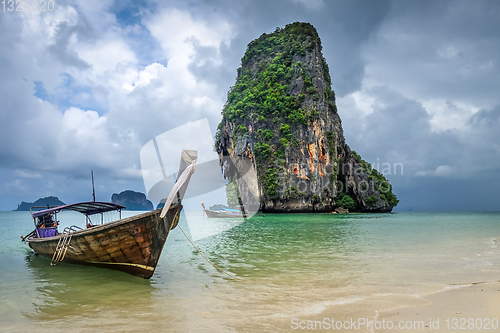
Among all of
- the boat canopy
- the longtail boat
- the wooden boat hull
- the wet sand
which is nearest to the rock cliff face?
the boat canopy

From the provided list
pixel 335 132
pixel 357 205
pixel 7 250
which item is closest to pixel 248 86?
pixel 335 132

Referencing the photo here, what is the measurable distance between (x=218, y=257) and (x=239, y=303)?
15.4ft

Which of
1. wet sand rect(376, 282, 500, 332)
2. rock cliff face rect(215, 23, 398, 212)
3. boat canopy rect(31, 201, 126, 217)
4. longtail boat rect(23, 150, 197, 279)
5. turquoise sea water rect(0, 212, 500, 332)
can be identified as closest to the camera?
wet sand rect(376, 282, 500, 332)

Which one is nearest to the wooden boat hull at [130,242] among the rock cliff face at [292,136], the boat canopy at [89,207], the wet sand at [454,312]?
the boat canopy at [89,207]

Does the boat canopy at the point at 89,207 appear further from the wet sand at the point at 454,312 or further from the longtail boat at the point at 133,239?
the wet sand at the point at 454,312

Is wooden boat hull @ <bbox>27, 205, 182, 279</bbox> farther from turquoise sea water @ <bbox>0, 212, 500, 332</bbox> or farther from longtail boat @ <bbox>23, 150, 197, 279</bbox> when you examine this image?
turquoise sea water @ <bbox>0, 212, 500, 332</bbox>

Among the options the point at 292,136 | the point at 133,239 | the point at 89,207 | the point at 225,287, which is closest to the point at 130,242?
the point at 133,239

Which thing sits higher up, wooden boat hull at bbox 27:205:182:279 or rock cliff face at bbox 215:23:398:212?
rock cliff face at bbox 215:23:398:212

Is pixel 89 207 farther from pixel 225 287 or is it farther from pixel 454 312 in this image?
pixel 454 312

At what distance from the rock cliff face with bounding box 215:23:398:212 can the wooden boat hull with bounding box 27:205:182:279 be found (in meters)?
35.2

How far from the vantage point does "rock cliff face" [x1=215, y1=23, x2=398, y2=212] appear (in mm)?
42641

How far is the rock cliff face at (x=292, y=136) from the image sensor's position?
42641mm

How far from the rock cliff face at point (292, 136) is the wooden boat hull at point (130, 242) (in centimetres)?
3524

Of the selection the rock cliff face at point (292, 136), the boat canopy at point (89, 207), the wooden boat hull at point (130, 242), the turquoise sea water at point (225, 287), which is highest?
the rock cliff face at point (292, 136)
